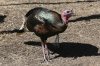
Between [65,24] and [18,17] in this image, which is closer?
[65,24]

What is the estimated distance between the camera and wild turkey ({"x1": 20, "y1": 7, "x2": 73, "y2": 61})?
30.4 ft

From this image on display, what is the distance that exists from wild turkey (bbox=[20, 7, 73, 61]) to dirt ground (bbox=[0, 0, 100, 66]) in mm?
496

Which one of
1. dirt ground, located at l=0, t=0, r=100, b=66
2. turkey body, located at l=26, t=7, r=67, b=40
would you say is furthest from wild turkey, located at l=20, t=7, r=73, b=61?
dirt ground, located at l=0, t=0, r=100, b=66

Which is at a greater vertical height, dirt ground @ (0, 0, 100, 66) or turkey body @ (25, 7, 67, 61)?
turkey body @ (25, 7, 67, 61)

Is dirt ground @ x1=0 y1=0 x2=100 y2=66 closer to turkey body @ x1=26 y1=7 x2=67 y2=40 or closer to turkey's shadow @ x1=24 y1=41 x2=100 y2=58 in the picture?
turkey's shadow @ x1=24 y1=41 x2=100 y2=58

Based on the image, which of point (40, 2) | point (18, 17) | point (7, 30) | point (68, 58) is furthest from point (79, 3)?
point (68, 58)

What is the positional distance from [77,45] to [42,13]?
1453 mm

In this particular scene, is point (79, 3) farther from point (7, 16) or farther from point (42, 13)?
point (42, 13)

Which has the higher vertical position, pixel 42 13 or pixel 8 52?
pixel 42 13

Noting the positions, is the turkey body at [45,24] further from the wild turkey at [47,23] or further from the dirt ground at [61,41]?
the dirt ground at [61,41]

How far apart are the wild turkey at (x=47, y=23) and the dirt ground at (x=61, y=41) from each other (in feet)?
1.63

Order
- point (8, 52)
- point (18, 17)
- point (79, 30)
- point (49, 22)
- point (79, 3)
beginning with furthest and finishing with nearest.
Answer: point (79, 3) < point (18, 17) < point (79, 30) < point (8, 52) < point (49, 22)

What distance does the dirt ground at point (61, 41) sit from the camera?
955cm

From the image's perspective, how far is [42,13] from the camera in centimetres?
955
